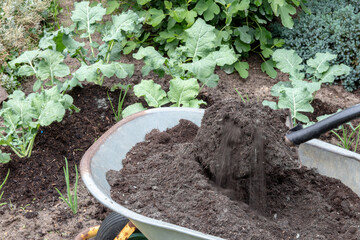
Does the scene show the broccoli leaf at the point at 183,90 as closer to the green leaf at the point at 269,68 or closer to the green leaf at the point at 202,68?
the green leaf at the point at 202,68

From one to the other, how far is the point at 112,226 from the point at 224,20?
260 cm

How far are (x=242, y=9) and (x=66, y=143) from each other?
1.79 meters

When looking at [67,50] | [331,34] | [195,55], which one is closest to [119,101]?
[67,50]

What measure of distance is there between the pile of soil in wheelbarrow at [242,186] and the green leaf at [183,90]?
0.93 metres

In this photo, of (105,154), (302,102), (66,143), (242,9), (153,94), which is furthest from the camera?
(242,9)

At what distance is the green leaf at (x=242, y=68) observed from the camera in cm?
397

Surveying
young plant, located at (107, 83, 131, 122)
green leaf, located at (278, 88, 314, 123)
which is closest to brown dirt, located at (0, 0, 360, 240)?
young plant, located at (107, 83, 131, 122)

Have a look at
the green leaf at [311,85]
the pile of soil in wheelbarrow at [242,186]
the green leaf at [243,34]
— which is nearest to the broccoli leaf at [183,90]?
the green leaf at [311,85]

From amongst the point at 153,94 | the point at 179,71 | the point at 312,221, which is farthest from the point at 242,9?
the point at 312,221

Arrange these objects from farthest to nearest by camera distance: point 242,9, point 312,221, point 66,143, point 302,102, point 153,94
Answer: point 242,9 < point 66,143 < point 153,94 < point 302,102 < point 312,221

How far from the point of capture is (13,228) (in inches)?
108

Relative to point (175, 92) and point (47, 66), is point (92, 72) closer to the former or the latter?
point (47, 66)

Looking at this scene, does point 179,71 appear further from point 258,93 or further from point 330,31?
point 330,31

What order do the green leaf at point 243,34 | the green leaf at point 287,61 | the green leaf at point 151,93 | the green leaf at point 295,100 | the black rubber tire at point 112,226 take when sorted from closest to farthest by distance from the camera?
the black rubber tire at point 112,226
the green leaf at point 295,100
the green leaf at point 151,93
the green leaf at point 287,61
the green leaf at point 243,34
